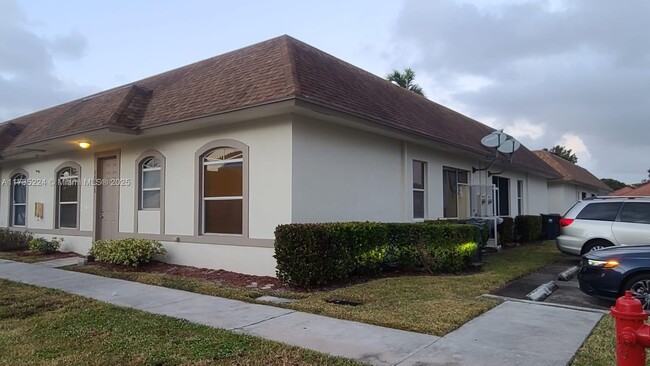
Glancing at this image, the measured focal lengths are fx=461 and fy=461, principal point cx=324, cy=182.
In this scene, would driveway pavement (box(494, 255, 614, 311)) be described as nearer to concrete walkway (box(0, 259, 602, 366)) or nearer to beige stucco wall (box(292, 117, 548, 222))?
concrete walkway (box(0, 259, 602, 366))

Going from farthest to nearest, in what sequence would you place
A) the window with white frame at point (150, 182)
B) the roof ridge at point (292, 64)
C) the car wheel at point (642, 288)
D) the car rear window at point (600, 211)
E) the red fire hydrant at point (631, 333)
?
the window with white frame at point (150, 182), the car rear window at point (600, 211), the roof ridge at point (292, 64), the car wheel at point (642, 288), the red fire hydrant at point (631, 333)

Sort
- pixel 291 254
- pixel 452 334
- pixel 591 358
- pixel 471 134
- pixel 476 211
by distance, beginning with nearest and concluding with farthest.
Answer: pixel 591 358 < pixel 452 334 < pixel 291 254 < pixel 476 211 < pixel 471 134

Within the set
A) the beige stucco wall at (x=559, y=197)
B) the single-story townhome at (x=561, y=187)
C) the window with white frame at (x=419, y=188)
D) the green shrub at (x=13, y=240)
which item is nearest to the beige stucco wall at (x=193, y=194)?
the green shrub at (x=13, y=240)

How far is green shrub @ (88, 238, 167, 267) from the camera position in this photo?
1102 cm

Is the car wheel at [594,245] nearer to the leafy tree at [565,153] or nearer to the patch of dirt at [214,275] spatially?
the patch of dirt at [214,275]

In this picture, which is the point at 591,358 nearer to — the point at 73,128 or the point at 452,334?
the point at 452,334

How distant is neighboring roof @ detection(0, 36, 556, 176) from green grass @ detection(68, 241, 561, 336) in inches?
141

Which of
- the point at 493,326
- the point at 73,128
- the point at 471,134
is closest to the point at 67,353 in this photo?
the point at 493,326

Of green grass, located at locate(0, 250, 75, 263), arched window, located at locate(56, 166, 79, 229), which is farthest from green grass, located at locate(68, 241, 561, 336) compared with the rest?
arched window, located at locate(56, 166, 79, 229)

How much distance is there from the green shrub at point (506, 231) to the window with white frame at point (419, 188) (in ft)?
14.3

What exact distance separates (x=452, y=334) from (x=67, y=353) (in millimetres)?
4386

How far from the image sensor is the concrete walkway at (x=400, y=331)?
482 centimetres

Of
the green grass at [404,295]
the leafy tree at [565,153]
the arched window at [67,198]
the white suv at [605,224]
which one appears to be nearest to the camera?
the green grass at [404,295]

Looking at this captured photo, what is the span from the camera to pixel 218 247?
10586 mm
